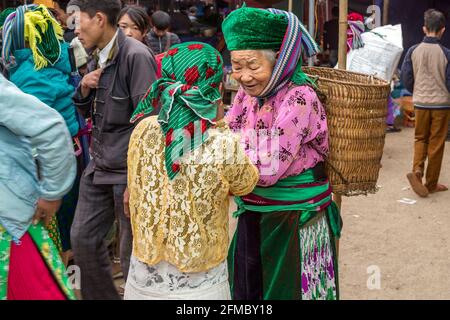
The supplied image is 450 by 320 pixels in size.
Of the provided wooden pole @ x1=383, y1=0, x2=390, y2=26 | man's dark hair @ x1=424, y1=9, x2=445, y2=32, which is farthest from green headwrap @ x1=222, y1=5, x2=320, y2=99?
wooden pole @ x1=383, y1=0, x2=390, y2=26

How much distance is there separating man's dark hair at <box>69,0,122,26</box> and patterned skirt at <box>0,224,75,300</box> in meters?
1.53

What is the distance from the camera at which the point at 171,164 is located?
8.07ft

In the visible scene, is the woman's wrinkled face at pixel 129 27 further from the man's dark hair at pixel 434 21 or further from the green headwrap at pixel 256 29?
the man's dark hair at pixel 434 21

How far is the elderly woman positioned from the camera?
2.91 m

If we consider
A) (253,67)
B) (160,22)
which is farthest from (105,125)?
(160,22)

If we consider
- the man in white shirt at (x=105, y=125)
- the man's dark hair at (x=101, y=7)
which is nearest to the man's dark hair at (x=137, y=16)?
the man in white shirt at (x=105, y=125)

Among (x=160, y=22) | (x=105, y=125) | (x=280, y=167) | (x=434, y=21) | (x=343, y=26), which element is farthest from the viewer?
(x=160, y=22)

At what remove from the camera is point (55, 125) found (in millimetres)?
2404

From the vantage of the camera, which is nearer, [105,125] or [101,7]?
[101,7]

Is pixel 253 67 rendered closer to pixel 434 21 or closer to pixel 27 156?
pixel 27 156

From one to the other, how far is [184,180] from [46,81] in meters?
1.83

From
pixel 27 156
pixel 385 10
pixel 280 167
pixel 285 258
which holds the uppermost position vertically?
pixel 27 156

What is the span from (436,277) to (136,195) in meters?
2.81

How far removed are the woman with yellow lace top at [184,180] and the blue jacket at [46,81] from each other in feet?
4.96
